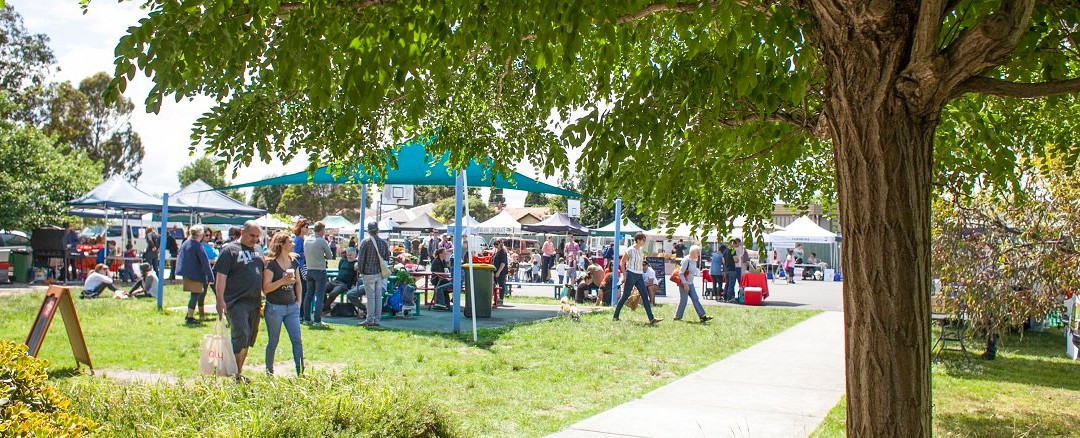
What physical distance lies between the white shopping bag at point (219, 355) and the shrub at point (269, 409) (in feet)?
4.28

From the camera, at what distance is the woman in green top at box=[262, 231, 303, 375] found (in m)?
7.43

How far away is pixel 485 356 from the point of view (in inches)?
392

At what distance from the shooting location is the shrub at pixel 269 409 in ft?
15.1

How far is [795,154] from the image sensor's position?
4.86m

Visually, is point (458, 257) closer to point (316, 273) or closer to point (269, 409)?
point (316, 273)

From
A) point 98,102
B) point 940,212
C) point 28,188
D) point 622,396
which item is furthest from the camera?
point 98,102

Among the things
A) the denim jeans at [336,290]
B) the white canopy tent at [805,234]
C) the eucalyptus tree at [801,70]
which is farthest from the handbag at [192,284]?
the white canopy tent at [805,234]

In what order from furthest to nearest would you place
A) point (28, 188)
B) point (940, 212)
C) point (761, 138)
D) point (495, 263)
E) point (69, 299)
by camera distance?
1. point (28, 188)
2. point (495, 263)
3. point (940, 212)
4. point (69, 299)
5. point (761, 138)

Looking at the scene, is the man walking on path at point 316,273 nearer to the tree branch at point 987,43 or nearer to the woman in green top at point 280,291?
the woman in green top at point 280,291

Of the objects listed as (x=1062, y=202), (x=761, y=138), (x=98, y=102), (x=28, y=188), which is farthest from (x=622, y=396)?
(x=98, y=102)

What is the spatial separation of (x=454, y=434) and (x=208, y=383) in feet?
6.61

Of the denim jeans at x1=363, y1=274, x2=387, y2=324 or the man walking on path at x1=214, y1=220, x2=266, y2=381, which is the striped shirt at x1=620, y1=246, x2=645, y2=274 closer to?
the denim jeans at x1=363, y1=274, x2=387, y2=324

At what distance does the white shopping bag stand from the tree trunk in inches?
219

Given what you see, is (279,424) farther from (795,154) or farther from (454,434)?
(795,154)
